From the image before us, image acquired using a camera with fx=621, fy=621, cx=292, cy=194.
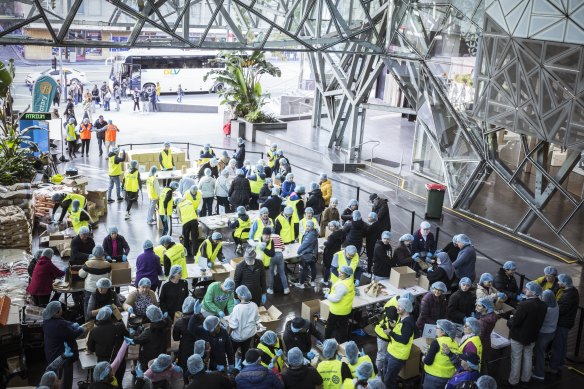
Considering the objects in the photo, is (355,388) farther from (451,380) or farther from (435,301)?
(435,301)

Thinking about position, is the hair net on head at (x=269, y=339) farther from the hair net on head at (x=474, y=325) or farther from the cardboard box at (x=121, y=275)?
the cardboard box at (x=121, y=275)

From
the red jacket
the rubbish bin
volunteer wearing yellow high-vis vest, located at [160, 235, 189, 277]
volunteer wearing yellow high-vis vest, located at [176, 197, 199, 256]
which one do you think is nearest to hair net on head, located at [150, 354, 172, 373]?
volunteer wearing yellow high-vis vest, located at [160, 235, 189, 277]

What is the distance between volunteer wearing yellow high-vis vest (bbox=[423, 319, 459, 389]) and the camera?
889 cm

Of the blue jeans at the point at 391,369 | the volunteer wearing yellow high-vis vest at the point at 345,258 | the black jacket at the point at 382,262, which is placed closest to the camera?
the blue jeans at the point at 391,369

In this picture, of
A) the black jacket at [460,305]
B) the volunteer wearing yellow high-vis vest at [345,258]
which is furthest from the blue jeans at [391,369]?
A: the volunteer wearing yellow high-vis vest at [345,258]

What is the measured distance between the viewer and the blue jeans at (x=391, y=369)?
31.4 feet

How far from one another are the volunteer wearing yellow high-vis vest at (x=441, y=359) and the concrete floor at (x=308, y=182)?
105 inches

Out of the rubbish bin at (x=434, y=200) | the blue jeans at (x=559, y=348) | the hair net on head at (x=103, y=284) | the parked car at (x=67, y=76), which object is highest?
the parked car at (x=67, y=76)

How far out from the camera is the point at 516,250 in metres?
17.5

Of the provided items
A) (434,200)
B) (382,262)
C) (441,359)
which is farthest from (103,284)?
(434,200)

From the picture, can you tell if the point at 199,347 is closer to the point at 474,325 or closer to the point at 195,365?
the point at 195,365

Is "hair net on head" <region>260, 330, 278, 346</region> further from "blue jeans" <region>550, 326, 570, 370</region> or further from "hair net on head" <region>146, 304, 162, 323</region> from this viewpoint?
"blue jeans" <region>550, 326, 570, 370</region>

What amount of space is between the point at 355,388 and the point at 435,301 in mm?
3183

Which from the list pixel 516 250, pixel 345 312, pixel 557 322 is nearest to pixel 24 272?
pixel 345 312
